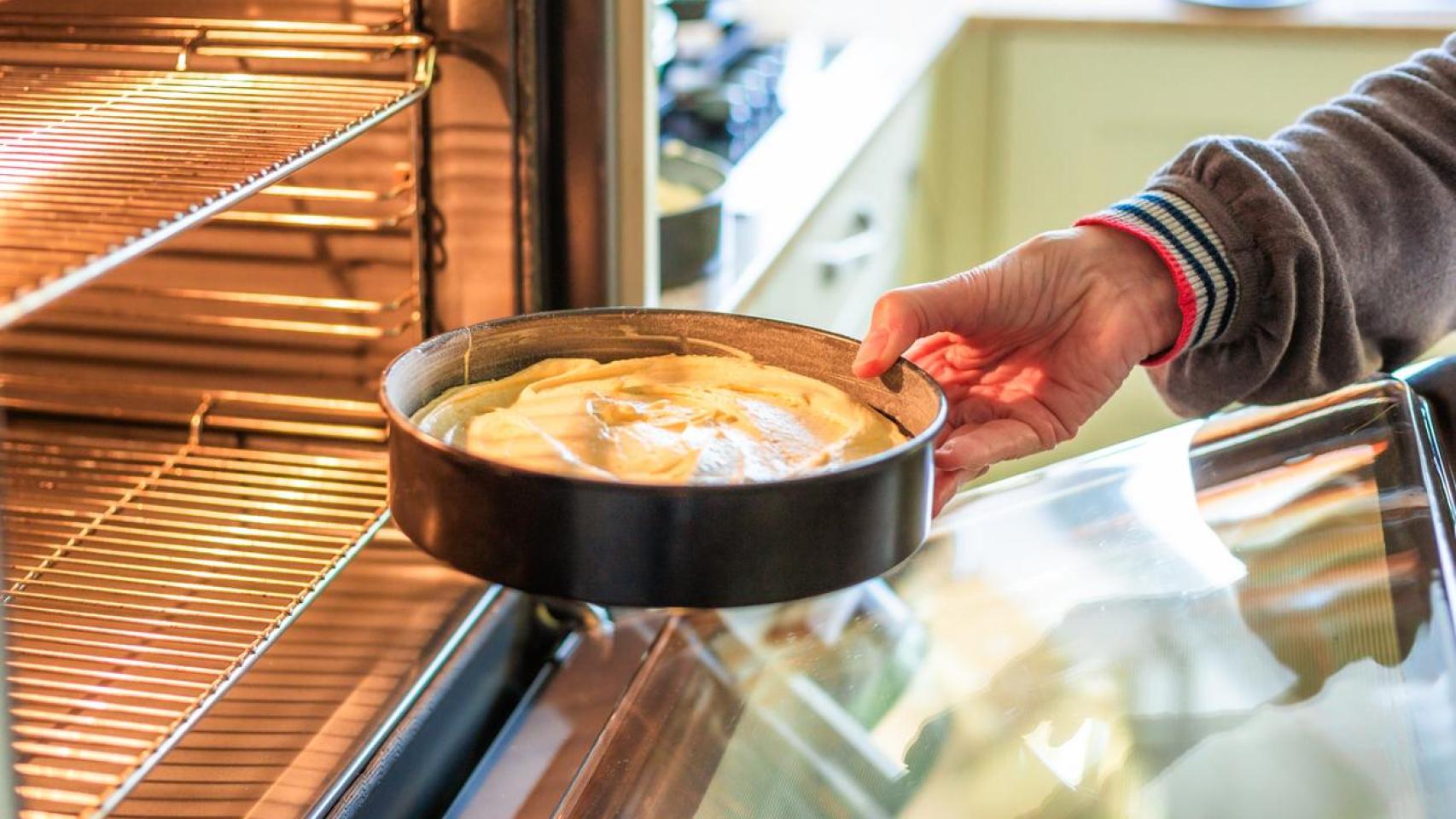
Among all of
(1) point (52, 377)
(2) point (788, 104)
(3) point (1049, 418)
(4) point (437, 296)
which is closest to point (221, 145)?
(4) point (437, 296)

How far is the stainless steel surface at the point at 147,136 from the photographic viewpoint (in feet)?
1.94

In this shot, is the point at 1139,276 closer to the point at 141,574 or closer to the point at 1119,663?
the point at 1119,663

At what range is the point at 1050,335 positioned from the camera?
100 centimetres

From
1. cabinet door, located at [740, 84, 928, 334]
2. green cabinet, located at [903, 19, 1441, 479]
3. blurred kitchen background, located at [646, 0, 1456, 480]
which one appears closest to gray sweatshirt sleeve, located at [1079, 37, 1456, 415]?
cabinet door, located at [740, 84, 928, 334]

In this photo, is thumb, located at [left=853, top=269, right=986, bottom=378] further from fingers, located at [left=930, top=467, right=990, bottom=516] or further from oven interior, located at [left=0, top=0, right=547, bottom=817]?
oven interior, located at [left=0, top=0, right=547, bottom=817]

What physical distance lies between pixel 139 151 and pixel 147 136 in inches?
1.5

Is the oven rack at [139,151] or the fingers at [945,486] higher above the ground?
the oven rack at [139,151]

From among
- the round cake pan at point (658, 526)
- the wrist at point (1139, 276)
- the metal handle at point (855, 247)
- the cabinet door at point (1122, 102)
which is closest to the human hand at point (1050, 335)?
the wrist at point (1139, 276)

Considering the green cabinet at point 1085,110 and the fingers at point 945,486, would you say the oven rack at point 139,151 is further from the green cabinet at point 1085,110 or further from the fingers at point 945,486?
the green cabinet at point 1085,110

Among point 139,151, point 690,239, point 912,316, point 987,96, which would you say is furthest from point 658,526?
point 987,96

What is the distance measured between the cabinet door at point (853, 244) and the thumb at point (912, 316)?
0.51 m

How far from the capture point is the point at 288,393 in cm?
106

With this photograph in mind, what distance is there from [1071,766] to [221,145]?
55cm

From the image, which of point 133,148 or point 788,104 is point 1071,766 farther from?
point 788,104
